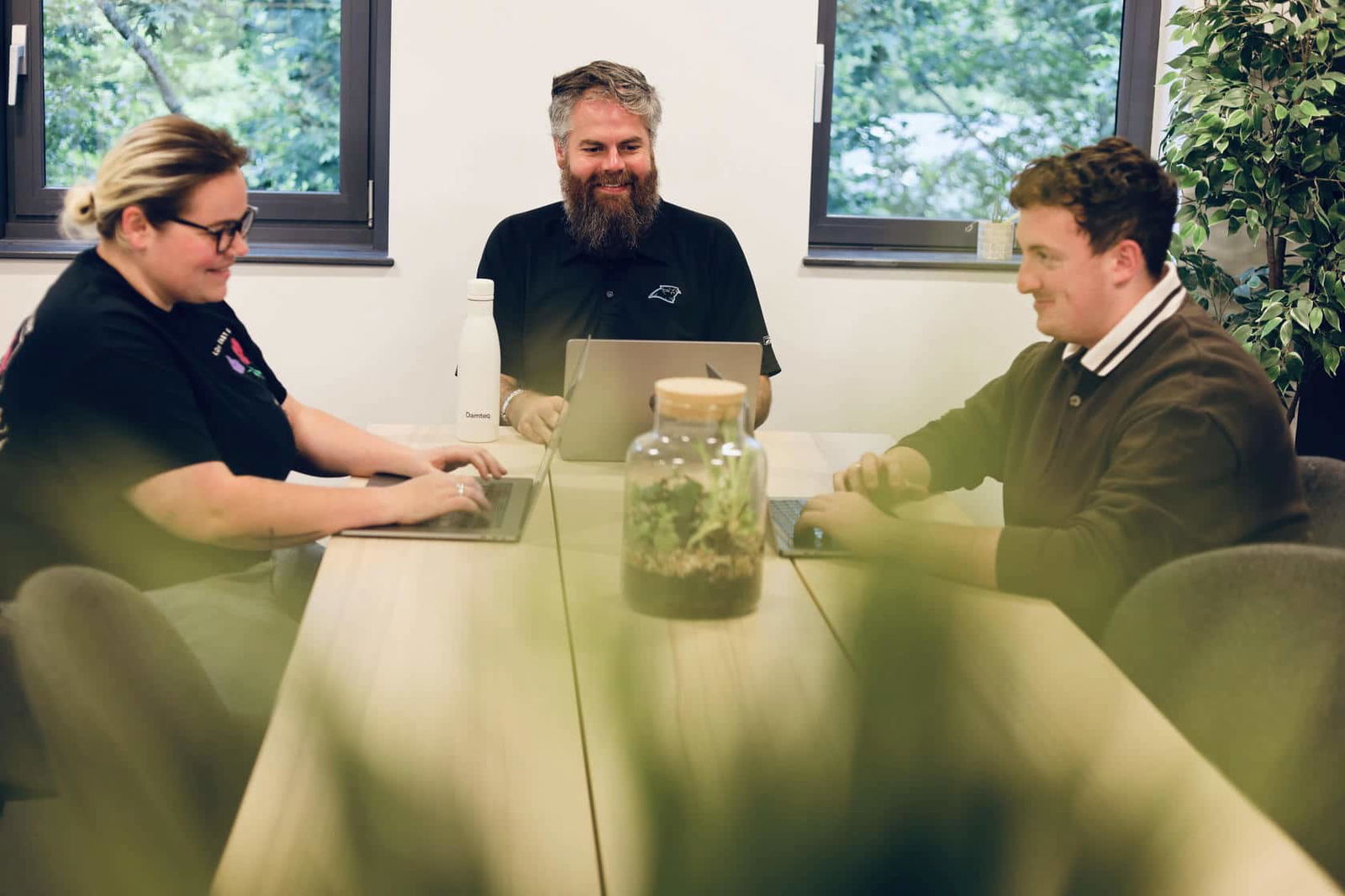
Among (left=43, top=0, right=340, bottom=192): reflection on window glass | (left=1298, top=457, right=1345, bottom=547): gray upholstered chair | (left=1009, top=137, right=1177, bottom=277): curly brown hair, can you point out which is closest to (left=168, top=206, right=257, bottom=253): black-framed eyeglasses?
(left=1009, top=137, right=1177, bottom=277): curly brown hair

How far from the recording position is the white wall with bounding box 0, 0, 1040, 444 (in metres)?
Result: 3.45

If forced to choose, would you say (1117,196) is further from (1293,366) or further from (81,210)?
(1293,366)

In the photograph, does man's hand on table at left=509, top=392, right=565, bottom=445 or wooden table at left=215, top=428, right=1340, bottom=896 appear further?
man's hand on table at left=509, top=392, right=565, bottom=445

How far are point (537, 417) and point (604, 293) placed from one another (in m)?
0.64

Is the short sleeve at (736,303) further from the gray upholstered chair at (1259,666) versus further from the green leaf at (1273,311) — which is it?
the gray upholstered chair at (1259,666)

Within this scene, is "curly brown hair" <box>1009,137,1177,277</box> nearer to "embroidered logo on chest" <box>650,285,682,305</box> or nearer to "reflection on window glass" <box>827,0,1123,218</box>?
"embroidered logo on chest" <box>650,285,682,305</box>

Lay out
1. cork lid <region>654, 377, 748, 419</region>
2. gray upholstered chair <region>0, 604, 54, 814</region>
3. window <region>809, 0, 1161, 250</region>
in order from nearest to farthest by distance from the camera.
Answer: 1. cork lid <region>654, 377, 748, 419</region>
2. gray upholstered chair <region>0, 604, 54, 814</region>
3. window <region>809, 0, 1161, 250</region>

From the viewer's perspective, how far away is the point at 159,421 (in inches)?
70.2

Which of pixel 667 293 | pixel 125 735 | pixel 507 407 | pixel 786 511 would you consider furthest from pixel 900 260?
pixel 125 735

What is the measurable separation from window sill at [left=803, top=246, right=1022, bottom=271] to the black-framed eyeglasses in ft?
6.13

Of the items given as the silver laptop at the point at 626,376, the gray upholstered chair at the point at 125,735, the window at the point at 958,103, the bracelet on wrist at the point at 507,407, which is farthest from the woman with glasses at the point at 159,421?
the window at the point at 958,103

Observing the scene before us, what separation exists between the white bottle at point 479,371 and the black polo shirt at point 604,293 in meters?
0.53

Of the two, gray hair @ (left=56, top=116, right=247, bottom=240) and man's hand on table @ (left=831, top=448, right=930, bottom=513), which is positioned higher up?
gray hair @ (left=56, top=116, right=247, bottom=240)

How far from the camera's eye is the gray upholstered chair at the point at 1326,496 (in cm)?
185
